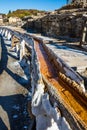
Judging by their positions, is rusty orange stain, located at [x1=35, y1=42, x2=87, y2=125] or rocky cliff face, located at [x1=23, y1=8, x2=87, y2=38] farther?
rocky cliff face, located at [x1=23, y1=8, x2=87, y2=38]

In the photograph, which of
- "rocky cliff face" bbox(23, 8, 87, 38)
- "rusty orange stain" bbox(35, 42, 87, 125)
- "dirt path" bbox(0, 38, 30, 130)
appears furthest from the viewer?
"rocky cliff face" bbox(23, 8, 87, 38)

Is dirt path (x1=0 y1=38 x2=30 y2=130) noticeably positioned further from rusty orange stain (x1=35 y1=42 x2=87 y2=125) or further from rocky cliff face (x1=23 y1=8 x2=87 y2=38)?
rocky cliff face (x1=23 y1=8 x2=87 y2=38)

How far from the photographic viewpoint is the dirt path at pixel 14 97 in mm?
11172

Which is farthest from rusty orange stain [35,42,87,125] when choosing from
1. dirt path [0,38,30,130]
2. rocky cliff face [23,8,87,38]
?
rocky cliff face [23,8,87,38]

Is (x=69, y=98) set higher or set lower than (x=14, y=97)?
higher

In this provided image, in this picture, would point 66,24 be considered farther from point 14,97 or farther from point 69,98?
point 69,98

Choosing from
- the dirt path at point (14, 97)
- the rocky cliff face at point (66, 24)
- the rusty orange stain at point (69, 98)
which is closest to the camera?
the rusty orange stain at point (69, 98)

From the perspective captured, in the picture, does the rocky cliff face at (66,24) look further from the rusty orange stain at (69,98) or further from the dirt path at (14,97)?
the rusty orange stain at (69,98)

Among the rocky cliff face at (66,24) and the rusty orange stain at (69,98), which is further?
the rocky cliff face at (66,24)

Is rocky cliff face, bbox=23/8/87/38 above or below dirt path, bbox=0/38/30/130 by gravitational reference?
above

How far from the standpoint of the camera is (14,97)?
14.0m

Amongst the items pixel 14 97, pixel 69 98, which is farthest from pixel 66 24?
pixel 69 98

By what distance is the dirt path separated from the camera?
36.7 ft

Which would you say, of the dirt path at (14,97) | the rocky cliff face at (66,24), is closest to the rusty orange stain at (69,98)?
the dirt path at (14,97)
